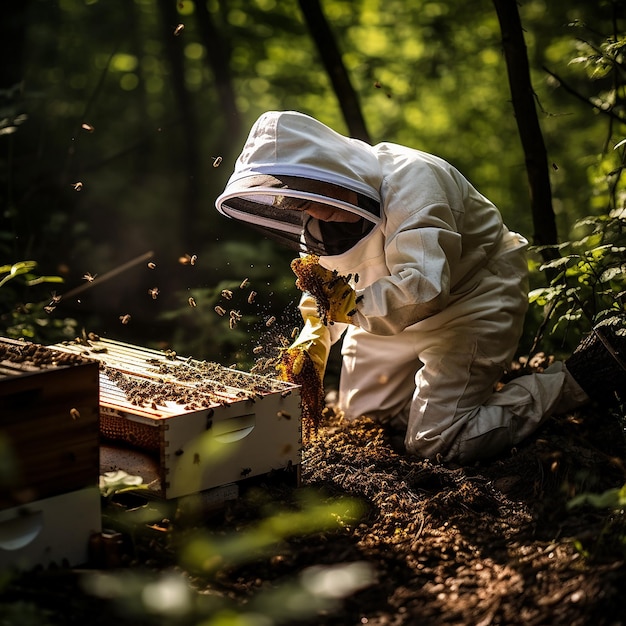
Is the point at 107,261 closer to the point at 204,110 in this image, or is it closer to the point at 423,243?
the point at 204,110

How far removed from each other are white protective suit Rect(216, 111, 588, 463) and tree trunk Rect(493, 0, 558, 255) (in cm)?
83

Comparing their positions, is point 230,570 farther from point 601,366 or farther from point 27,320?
point 27,320

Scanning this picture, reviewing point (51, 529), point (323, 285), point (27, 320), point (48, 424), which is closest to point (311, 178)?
point (323, 285)

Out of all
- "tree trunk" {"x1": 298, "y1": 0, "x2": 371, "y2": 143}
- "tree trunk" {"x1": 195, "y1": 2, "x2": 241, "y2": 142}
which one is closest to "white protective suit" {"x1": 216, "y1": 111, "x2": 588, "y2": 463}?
"tree trunk" {"x1": 298, "y1": 0, "x2": 371, "y2": 143}

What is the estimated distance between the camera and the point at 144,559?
2.70m

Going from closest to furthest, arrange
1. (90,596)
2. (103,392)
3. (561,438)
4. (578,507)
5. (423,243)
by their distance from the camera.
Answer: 1. (90,596)
2. (578,507)
3. (103,392)
4. (423,243)
5. (561,438)

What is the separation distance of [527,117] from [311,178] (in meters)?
2.00

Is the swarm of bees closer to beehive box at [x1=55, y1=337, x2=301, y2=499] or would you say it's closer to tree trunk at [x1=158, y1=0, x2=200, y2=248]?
beehive box at [x1=55, y1=337, x2=301, y2=499]

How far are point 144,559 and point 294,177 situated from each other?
5.70 feet

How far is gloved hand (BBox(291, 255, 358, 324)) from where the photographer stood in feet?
11.7

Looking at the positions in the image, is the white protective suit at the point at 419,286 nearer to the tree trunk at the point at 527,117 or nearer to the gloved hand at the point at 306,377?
the gloved hand at the point at 306,377

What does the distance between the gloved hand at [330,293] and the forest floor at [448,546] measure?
0.72m

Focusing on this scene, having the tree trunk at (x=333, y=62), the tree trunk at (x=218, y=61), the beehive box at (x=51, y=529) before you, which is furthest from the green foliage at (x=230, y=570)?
the tree trunk at (x=218, y=61)

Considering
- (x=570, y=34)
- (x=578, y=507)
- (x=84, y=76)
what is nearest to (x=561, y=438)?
(x=578, y=507)
